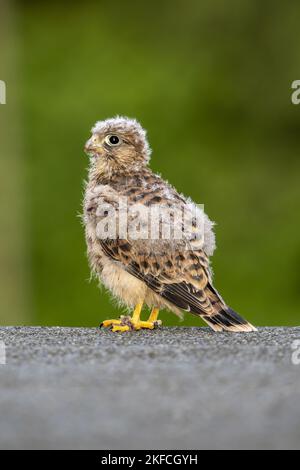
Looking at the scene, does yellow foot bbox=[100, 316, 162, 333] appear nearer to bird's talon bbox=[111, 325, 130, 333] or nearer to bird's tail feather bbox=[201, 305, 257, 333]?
bird's talon bbox=[111, 325, 130, 333]

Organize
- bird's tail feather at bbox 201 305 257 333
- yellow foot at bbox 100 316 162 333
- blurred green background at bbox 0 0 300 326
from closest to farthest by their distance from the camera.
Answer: bird's tail feather at bbox 201 305 257 333 < yellow foot at bbox 100 316 162 333 < blurred green background at bbox 0 0 300 326

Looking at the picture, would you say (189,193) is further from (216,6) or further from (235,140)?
(216,6)

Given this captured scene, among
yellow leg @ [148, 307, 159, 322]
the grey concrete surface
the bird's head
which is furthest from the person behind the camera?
the bird's head

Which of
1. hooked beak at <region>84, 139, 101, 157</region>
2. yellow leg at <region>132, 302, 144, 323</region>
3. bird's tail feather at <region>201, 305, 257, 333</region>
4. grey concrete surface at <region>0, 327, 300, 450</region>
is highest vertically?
hooked beak at <region>84, 139, 101, 157</region>

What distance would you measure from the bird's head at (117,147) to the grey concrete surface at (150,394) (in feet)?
4.64

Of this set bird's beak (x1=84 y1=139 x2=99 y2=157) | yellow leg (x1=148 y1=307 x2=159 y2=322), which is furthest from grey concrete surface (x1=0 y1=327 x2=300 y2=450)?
bird's beak (x1=84 y1=139 x2=99 y2=157)

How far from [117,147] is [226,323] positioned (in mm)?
1342

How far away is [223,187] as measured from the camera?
12.4 metres

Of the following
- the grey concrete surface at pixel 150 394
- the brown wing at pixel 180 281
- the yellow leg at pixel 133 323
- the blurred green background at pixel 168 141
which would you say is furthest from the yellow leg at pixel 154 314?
the blurred green background at pixel 168 141

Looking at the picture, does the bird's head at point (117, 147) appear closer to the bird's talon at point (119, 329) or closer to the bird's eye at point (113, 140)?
the bird's eye at point (113, 140)

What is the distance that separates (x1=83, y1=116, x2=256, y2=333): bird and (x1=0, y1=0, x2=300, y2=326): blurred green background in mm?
5609

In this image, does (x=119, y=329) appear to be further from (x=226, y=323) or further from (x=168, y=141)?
(x=168, y=141)

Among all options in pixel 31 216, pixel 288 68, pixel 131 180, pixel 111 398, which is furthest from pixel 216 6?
pixel 111 398

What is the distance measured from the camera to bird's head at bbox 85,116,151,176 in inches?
227
